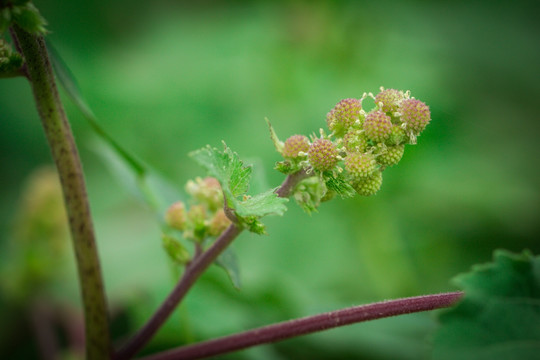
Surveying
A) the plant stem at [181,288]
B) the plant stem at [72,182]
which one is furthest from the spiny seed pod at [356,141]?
the plant stem at [72,182]

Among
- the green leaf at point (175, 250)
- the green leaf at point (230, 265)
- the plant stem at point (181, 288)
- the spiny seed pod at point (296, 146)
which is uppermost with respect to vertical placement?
the spiny seed pod at point (296, 146)

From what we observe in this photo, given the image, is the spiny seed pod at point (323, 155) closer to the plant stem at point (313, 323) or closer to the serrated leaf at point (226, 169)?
the serrated leaf at point (226, 169)

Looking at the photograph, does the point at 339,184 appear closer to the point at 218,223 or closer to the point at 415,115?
the point at 415,115

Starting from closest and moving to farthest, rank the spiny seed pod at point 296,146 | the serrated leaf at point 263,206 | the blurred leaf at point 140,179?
the serrated leaf at point 263,206 < the spiny seed pod at point 296,146 < the blurred leaf at point 140,179

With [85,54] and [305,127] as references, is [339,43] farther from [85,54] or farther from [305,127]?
[85,54]

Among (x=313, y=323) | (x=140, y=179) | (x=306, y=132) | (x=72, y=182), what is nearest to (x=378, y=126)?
(x=313, y=323)
